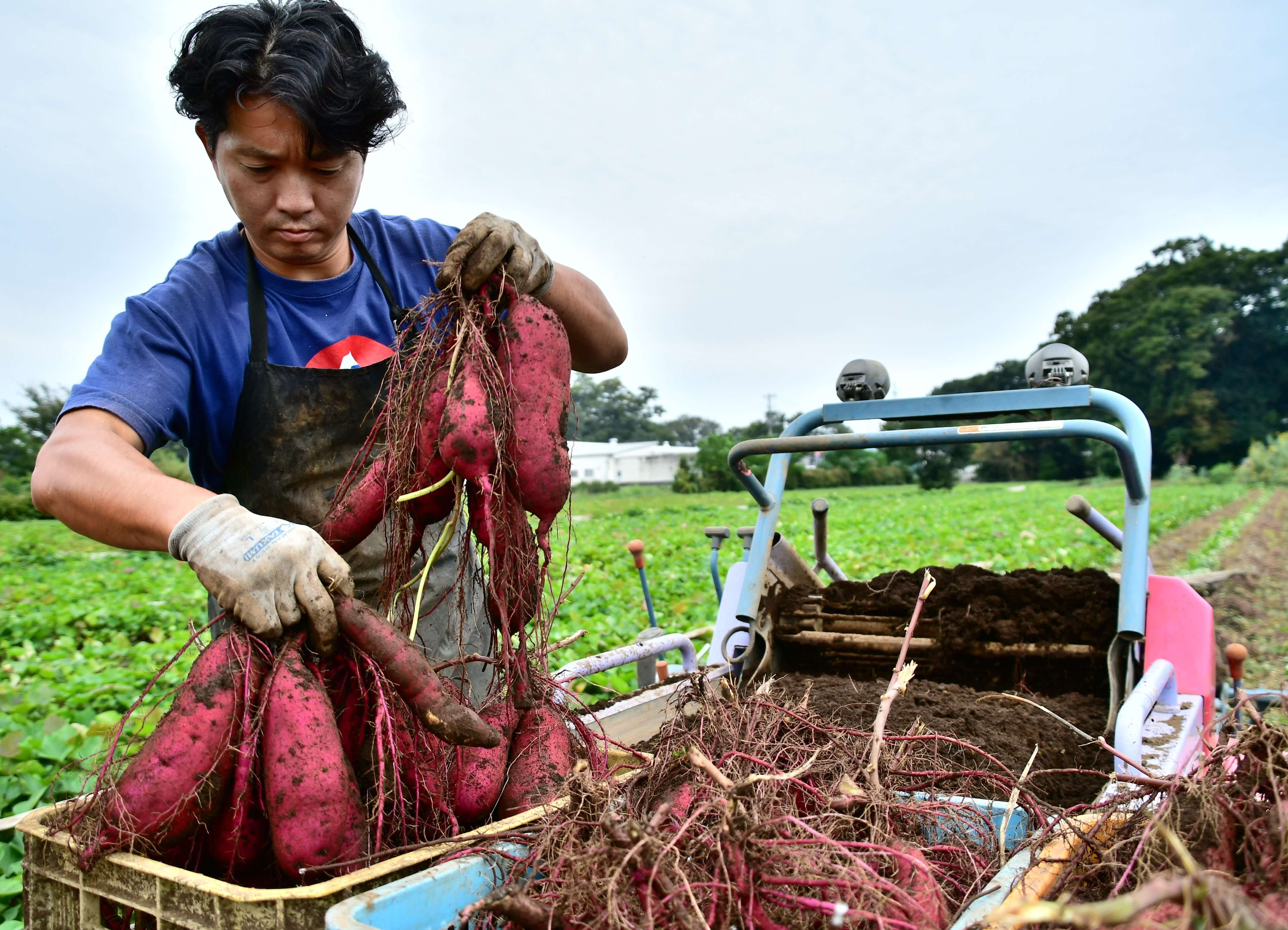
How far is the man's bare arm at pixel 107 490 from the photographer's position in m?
1.59

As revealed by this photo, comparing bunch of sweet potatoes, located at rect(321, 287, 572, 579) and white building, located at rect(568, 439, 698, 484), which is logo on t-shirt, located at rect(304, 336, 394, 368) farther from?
white building, located at rect(568, 439, 698, 484)

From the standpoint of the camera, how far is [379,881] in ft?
3.99

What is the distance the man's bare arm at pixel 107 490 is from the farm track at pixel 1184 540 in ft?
27.4

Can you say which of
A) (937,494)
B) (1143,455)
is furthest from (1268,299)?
(1143,455)

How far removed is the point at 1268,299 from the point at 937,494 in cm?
3472

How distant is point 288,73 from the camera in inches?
75.0

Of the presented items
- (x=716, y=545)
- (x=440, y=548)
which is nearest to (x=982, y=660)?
(x=716, y=545)

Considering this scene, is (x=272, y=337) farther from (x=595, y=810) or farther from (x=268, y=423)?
(x=595, y=810)

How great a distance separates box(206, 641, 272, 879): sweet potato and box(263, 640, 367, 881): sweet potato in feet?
0.08

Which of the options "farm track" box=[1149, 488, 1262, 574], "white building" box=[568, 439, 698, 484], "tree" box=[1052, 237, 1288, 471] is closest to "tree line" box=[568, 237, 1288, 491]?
"tree" box=[1052, 237, 1288, 471]

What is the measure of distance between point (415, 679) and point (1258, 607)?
865cm

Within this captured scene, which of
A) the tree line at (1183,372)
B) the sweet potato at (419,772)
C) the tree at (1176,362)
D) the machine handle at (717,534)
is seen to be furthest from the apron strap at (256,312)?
the tree at (1176,362)

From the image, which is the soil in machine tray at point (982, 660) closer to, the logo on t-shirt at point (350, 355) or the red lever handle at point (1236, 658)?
the red lever handle at point (1236, 658)

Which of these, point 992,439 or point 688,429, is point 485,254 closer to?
point 992,439
